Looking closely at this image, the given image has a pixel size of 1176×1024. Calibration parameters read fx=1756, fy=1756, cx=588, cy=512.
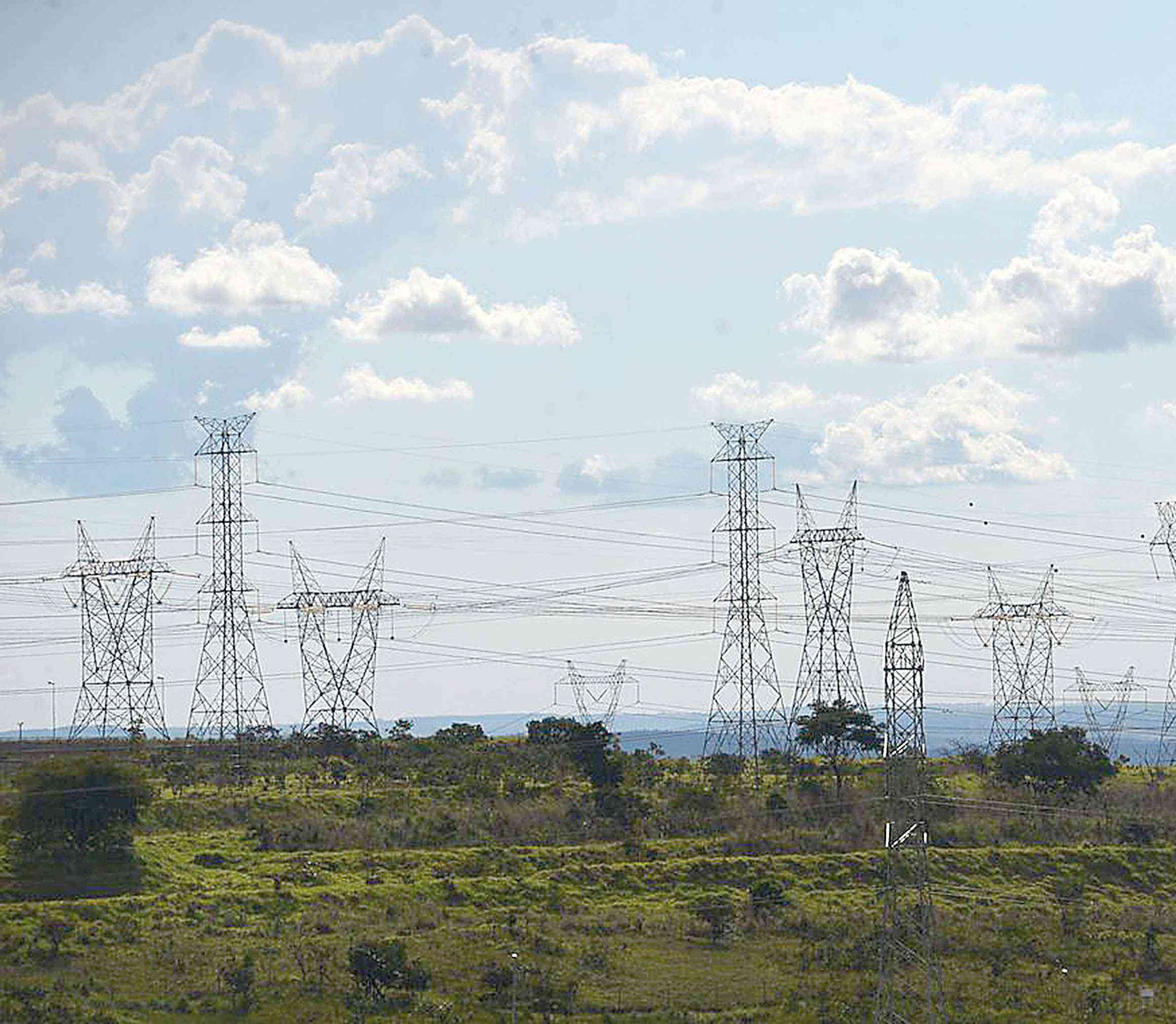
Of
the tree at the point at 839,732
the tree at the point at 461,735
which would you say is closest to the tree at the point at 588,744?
the tree at the point at 461,735

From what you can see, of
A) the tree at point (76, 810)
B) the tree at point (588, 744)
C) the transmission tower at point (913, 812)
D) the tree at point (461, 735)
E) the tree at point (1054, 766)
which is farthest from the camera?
the tree at point (461, 735)

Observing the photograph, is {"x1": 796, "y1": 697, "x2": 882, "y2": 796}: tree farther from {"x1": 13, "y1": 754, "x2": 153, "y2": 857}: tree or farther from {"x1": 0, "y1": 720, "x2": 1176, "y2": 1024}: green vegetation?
{"x1": 13, "y1": 754, "x2": 153, "y2": 857}: tree

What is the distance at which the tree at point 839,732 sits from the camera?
10412cm

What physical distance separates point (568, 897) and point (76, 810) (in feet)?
75.2

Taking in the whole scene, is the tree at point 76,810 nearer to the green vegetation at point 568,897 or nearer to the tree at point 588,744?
the green vegetation at point 568,897

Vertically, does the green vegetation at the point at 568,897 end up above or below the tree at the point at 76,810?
below

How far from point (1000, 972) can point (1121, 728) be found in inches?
1890

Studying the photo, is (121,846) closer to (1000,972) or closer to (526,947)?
(526,947)

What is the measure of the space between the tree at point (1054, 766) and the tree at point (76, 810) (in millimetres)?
50250

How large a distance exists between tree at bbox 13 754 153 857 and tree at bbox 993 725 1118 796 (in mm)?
50250

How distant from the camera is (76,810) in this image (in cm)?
8031

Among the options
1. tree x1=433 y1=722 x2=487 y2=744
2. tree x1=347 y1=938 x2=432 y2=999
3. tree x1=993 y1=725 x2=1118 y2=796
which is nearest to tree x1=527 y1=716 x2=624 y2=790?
tree x1=433 y1=722 x2=487 y2=744

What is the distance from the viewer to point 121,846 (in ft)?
266

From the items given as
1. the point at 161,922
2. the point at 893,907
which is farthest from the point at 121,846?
the point at 893,907
